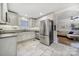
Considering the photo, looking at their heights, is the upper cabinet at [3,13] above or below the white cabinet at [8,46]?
above

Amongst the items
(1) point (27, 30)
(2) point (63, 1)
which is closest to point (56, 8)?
(2) point (63, 1)

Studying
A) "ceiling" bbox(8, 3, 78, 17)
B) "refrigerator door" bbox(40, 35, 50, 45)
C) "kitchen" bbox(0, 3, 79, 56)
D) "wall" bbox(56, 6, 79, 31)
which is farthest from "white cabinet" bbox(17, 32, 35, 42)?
"wall" bbox(56, 6, 79, 31)

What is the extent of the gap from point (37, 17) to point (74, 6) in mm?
692

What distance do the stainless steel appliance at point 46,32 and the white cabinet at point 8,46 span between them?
1.68 feet

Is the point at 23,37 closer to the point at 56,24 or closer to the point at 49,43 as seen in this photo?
the point at 49,43

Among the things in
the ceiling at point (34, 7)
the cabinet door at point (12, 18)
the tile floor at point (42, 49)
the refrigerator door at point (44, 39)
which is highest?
the ceiling at point (34, 7)

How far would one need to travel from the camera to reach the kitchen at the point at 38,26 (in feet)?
4.29

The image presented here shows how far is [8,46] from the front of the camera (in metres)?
1.21

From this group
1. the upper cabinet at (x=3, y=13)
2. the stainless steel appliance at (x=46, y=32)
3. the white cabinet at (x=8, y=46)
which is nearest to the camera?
the white cabinet at (x=8, y=46)

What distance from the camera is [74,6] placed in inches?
52.6

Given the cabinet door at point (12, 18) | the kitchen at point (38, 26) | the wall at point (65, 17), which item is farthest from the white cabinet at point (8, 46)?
the wall at point (65, 17)

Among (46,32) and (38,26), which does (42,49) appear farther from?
(38,26)

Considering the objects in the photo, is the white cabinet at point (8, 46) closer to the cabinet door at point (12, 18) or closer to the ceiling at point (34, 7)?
the cabinet door at point (12, 18)

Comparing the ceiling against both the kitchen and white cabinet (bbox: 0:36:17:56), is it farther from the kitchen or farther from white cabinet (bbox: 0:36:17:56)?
white cabinet (bbox: 0:36:17:56)
